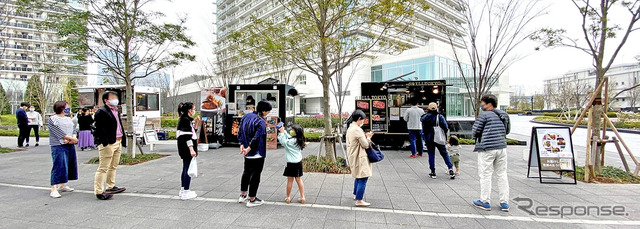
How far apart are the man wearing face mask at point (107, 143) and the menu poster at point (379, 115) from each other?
7748 millimetres

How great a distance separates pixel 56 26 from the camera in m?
6.78

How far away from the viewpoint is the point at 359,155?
3967 millimetres

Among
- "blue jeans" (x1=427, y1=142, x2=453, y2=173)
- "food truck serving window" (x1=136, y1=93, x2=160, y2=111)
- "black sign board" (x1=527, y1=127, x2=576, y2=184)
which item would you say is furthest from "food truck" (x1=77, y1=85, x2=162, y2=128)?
"black sign board" (x1=527, y1=127, x2=576, y2=184)

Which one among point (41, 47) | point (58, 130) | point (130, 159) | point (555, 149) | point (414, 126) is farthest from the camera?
point (41, 47)

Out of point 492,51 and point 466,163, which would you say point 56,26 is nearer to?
point 466,163

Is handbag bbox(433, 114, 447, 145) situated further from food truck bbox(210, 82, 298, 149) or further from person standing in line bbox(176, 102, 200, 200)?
food truck bbox(210, 82, 298, 149)

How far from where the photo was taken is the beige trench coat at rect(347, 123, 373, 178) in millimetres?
3922

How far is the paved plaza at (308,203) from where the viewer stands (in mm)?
3502

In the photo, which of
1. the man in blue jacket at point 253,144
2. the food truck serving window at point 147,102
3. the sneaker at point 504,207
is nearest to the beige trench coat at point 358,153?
the man in blue jacket at point 253,144

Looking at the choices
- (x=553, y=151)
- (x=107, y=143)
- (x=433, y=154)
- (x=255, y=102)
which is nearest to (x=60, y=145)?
(x=107, y=143)

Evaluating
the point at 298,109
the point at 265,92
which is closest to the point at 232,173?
the point at 265,92

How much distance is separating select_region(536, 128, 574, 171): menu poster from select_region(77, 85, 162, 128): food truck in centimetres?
1591

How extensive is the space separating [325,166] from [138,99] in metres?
13.2

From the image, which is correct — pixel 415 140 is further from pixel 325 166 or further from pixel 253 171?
pixel 253 171
